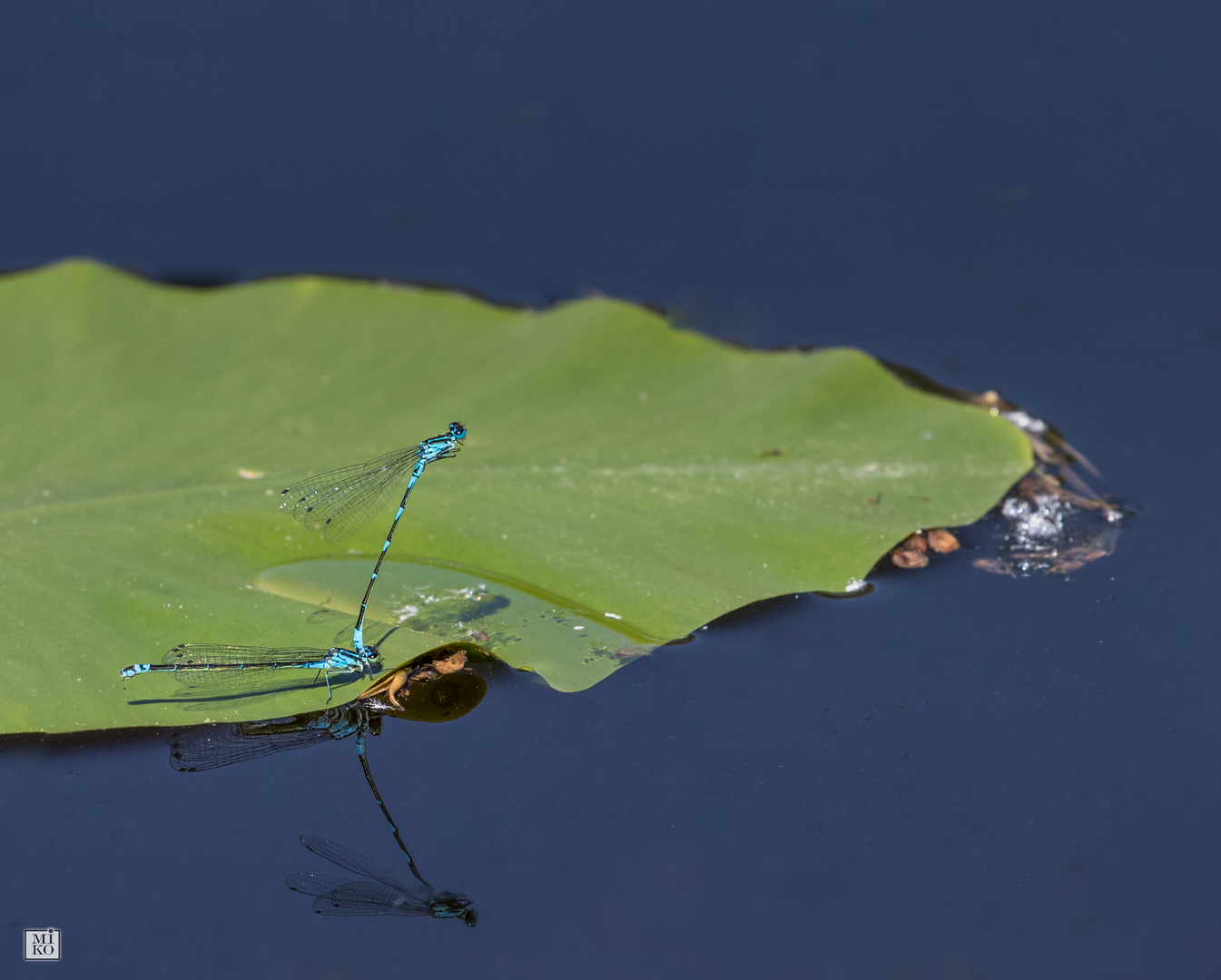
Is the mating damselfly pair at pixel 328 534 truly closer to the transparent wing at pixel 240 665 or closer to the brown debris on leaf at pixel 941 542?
the transparent wing at pixel 240 665

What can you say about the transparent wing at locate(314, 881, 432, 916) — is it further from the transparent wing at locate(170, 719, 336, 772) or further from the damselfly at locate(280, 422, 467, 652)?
the damselfly at locate(280, 422, 467, 652)

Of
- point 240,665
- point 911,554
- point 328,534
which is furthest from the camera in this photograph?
point 911,554

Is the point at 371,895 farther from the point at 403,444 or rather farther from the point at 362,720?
the point at 403,444

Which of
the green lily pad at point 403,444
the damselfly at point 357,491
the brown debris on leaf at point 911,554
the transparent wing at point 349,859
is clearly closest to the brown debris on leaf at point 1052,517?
the brown debris on leaf at point 911,554

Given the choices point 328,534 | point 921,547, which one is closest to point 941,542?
point 921,547

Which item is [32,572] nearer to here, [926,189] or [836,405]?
[836,405]

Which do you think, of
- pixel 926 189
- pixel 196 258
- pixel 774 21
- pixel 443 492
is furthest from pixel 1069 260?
pixel 196 258
